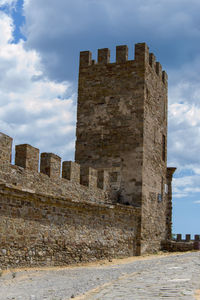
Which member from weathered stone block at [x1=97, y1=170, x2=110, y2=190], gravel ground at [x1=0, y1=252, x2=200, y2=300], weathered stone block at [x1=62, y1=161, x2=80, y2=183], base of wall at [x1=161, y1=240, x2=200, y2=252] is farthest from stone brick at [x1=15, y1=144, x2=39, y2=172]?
base of wall at [x1=161, y1=240, x2=200, y2=252]

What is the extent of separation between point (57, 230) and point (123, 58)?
29.0ft

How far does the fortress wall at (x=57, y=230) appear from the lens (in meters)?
10.3

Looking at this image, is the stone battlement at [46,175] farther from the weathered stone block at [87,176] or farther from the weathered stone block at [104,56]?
A: the weathered stone block at [104,56]

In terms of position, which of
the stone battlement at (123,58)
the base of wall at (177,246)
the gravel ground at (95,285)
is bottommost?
the gravel ground at (95,285)

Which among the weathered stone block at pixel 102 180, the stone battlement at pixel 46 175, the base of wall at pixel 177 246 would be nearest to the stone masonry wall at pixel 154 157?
the base of wall at pixel 177 246

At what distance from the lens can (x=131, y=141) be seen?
16969 millimetres

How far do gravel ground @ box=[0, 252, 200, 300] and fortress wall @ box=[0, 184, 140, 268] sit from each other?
527mm

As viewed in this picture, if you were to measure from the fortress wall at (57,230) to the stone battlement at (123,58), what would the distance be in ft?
20.3

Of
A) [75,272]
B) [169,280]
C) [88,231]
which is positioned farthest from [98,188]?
[169,280]

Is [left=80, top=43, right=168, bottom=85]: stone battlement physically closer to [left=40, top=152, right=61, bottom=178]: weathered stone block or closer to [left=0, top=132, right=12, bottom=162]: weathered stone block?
[left=40, top=152, right=61, bottom=178]: weathered stone block

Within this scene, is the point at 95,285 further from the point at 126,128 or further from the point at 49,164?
the point at 126,128

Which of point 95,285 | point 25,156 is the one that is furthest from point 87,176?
point 95,285

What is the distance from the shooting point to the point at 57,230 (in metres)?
11.8

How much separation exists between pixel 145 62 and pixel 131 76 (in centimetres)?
80
